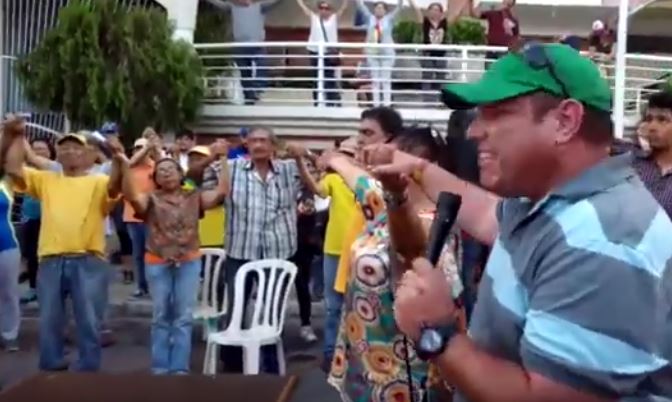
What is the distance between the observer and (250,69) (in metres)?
17.3

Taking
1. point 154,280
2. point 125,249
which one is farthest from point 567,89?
point 125,249

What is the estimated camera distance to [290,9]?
21.4 metres

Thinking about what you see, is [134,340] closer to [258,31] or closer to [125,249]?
[125,249]

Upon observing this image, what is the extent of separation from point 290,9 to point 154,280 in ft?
44.6

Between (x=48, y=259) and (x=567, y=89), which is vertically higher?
(x=567, y=89)

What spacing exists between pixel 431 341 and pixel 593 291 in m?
0.33

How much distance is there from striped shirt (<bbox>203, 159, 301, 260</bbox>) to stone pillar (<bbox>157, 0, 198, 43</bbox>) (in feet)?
28.8

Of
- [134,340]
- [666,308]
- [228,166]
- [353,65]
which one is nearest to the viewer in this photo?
[666,308]

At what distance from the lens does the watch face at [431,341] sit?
7.44ft

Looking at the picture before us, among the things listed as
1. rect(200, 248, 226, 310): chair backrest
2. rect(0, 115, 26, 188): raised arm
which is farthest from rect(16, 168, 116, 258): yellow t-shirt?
rect(200, 248, 226, 310): chair backrest

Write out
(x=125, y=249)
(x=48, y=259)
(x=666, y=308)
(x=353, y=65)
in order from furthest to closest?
(x=353, y=65)
(x=125, y=249)
(x=48, y=259)
(x=666, y=308)

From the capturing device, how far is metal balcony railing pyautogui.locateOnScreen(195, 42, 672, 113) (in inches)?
656

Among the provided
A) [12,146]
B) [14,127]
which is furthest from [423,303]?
[12,146]

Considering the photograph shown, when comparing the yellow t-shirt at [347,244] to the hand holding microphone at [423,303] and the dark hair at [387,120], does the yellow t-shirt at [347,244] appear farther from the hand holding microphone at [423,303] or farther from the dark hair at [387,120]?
the hand holding microphone at [423,303]
